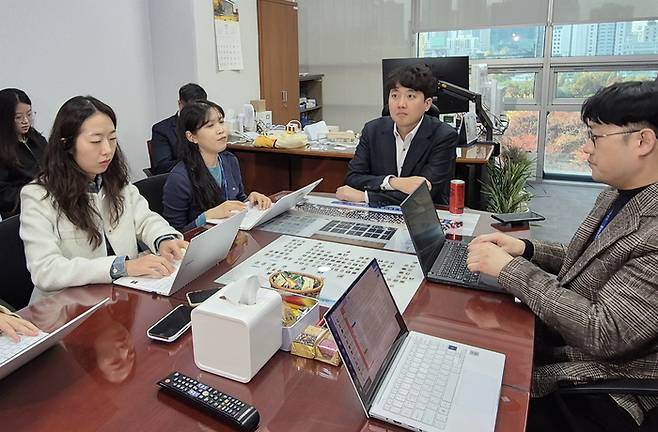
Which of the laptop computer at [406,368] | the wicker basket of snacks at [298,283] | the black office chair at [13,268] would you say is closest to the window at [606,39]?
the wicker basket of snacks at [298,283]

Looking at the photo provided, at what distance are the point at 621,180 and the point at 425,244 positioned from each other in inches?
20.8

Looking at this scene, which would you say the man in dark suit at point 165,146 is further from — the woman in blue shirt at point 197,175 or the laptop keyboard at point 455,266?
the laptop keyboard at point 455,266

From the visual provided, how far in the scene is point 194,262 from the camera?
140 centimetres

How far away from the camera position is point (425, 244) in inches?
60.2

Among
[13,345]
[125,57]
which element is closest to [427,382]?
[13,345]

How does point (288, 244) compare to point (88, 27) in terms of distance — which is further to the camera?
point (88, 27)

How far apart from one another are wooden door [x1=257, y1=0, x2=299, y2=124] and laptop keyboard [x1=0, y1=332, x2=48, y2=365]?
409 centimetres

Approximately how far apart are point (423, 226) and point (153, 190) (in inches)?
50.6

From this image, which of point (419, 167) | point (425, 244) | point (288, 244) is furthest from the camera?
point (419, 167)

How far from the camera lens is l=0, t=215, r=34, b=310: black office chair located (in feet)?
5.43

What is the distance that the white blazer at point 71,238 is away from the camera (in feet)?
4.71

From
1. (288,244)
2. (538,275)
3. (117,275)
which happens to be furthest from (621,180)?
(117,275)

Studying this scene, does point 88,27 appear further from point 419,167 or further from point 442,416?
point 442,416

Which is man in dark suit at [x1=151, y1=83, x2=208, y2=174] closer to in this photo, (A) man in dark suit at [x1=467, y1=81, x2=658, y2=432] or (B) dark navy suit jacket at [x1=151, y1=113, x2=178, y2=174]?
(B) dark navy suit jacket at [x1=151, y1=113, x2=178, y2=174]
